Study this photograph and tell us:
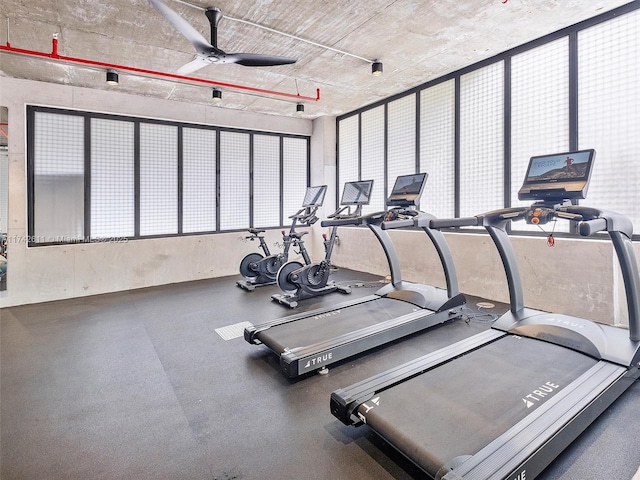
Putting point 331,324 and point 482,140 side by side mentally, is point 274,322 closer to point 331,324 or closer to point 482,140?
point 331,324

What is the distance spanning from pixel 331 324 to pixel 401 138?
394 cm

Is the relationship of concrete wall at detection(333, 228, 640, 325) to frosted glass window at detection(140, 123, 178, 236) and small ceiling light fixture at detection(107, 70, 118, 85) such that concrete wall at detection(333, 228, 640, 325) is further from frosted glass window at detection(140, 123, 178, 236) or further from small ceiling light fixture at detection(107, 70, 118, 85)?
small ceiling light fixture at detection(107, 70, 118, 85)

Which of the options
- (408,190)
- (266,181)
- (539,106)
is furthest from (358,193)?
(266,181)

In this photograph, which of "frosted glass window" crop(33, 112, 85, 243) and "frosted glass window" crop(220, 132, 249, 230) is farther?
"frosted glass window" crop(220, 132, 249, 230)

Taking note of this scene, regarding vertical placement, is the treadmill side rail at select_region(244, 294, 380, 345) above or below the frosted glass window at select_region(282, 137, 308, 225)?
below

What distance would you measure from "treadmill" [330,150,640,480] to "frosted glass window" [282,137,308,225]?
493 cm

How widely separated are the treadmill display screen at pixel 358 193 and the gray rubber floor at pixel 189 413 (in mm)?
1902

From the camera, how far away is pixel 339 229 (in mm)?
7496

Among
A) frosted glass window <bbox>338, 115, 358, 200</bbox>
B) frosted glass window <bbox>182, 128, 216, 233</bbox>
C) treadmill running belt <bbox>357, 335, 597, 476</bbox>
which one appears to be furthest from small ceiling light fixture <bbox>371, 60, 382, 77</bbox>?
treadmill running belt <bbox>357, 335, 597, 476</bbox>

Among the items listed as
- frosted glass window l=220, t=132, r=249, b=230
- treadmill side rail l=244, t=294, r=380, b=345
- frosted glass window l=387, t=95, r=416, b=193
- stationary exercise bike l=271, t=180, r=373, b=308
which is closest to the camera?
treadmill side rail l=244, t=294, r=380, b=345

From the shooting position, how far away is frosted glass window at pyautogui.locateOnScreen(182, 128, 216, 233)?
656 centimetres

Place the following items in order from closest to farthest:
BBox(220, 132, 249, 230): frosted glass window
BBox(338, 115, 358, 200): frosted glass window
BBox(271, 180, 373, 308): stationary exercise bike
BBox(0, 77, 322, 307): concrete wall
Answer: BBox(271, 180, 373, 308): stationary exercise bike → BBox(0, 77, 322, 307): concrete wall → BBox(220, 132, 249, 230): frosted glass window → BBox(338, 115, 358, 200): frosted glass window

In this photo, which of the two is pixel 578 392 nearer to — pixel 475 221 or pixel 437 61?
pixel 475 221

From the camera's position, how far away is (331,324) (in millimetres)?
3557
